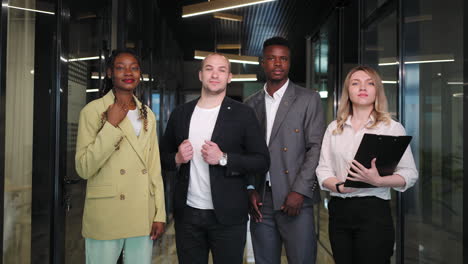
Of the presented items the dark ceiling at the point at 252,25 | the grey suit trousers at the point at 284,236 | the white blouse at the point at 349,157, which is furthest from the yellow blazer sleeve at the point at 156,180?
the dark ceiling at the point at 252,25

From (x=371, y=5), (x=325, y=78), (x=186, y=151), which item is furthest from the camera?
(x=325, y=78)

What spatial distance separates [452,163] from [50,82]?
224cm

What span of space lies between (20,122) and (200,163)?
2.91 feet

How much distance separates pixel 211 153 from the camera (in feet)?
6.61

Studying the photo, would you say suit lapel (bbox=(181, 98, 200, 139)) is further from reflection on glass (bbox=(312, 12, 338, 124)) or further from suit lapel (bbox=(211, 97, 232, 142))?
reflection on glass (bbox=(312, 12, 338, 124))

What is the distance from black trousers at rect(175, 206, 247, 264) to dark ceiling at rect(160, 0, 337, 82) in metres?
4.01

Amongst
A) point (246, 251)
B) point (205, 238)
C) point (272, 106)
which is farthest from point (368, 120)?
point (246, 251)

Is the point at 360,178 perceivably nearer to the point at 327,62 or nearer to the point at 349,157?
the point at 349,157

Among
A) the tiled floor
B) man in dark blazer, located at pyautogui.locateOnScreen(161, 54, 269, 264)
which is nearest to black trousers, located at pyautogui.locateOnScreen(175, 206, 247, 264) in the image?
man in dark blazer, located at pyautogui.locateOnScreen(161, 54, 269, 264)

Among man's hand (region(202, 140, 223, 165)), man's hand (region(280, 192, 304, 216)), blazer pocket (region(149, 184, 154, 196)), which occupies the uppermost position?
man's hand (region(202, 140, 223, 165))

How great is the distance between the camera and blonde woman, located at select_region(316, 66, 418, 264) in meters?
2.01

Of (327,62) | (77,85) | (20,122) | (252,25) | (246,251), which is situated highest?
(252,25)

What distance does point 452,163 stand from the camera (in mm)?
2291

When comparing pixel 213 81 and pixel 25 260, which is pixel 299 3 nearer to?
pixel 213 81
